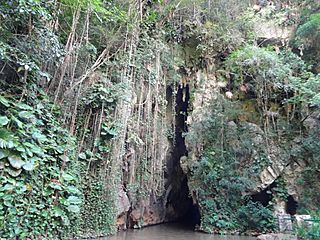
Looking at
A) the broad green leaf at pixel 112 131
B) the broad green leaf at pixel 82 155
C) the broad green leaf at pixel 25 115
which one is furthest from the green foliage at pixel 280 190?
the broad green leaf at pixel 25 115

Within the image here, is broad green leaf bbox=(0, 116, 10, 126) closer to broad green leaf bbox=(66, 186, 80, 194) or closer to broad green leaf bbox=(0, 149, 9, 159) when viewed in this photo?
broad green leaf bbox=(0, 149, 9, 159)

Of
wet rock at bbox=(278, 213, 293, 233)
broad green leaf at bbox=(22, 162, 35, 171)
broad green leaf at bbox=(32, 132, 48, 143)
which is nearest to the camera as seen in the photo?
broad green leaf at bbox=(22, 162, 35, 171)

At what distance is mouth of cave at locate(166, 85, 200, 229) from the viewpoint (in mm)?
11159

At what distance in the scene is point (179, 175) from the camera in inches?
489

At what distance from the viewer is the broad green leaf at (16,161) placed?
4.61 m

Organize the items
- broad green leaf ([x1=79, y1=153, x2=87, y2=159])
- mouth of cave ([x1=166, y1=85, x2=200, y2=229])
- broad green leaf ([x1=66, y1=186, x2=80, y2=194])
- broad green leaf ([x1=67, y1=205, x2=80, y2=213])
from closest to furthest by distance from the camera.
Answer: broad green leaf ([x1=67, y1=205, x2=80, y2=213]) < broad green leaf ([x1=66, y1=186, x2=80, y2=194]) < broad green leaf ([x1=79, y1=153, x2=87, y2=159]) < mouth of cave ([x1=166, y1=85, x2=200, y2=229])

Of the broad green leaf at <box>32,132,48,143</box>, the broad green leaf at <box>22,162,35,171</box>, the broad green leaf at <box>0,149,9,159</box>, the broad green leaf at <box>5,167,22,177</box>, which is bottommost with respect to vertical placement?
the broad green leaf at <box>5,167,22,177</box>

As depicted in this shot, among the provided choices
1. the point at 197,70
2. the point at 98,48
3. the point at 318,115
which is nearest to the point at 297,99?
the point at 318,115

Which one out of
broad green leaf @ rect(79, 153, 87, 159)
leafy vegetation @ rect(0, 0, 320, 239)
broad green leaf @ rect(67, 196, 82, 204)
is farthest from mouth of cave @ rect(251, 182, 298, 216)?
broad green leaf @ rect(67, 196, 82, 204)

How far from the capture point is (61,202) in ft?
17.7

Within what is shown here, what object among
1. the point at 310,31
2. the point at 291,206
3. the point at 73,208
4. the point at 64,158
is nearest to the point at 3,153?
the point at 64,158

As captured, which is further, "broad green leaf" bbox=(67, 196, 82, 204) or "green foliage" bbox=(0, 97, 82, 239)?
"broad green leaf" bbox=(67, 196, 82, 204)

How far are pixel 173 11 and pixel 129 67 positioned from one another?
10.0 feet

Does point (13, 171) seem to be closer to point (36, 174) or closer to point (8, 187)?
point (8, 187)
